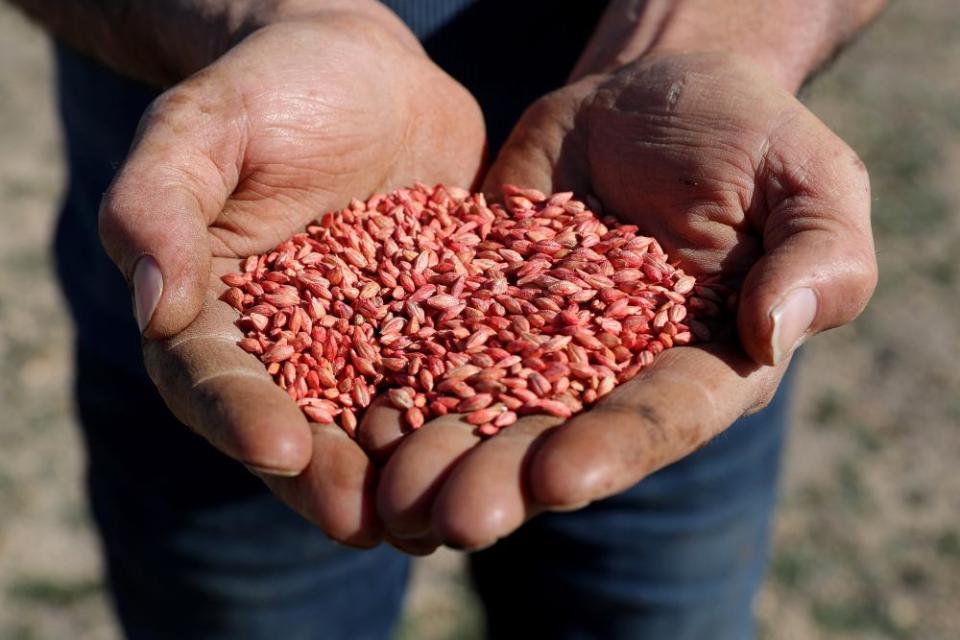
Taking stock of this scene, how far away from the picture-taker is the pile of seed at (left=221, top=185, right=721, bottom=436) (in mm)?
1883

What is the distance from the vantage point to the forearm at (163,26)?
246cm

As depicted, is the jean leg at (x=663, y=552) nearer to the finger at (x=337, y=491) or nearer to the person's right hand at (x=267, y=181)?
the person's right hand at (x=267, y=181)

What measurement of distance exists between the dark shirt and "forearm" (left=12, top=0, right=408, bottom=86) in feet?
0.19

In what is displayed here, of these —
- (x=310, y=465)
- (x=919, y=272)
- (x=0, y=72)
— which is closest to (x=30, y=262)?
(x=0, y=72)

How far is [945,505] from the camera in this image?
382 centimetres

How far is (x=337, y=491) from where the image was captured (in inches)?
64.4

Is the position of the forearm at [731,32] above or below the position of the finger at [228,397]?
above

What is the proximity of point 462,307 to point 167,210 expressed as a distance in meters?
0.61

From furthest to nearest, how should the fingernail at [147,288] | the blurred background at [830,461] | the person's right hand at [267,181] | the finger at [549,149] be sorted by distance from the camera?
the blurred background at [830,461], the finger at [549,149], the fingernail at [147,288], the person's right hand at [267,181]

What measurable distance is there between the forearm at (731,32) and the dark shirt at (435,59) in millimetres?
112

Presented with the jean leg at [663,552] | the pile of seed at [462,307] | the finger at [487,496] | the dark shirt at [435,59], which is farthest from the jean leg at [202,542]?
the finger at [487,496]

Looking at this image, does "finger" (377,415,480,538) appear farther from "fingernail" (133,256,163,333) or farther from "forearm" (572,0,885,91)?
"forearm" (572,0,885,91)

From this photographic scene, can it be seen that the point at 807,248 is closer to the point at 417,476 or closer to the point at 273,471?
the point at 417,476

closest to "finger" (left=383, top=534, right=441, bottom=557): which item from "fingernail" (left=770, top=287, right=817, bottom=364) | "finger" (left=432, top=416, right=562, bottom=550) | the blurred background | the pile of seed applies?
"finger" (left=432, top=416, right=562, bottom=550)
